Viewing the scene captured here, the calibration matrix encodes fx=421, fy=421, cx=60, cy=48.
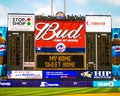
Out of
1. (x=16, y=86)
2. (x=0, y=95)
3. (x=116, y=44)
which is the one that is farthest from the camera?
(x=116, y=44)

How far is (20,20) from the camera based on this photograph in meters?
55.0

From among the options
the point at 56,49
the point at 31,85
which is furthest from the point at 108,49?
the point at 31,85

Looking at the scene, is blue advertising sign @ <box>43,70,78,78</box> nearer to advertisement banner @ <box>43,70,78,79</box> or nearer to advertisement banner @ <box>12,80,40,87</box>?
advertisement banner @ <box>43,70,78,79</box>

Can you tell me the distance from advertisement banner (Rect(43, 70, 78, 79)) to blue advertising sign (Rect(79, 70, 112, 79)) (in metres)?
1.02

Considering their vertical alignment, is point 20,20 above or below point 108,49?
above

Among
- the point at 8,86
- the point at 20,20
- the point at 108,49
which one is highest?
the point at 20,20

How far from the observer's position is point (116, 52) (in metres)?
57.9

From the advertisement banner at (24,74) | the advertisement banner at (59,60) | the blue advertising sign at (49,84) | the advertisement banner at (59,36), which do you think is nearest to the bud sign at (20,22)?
the advertisement banner at (59,36)

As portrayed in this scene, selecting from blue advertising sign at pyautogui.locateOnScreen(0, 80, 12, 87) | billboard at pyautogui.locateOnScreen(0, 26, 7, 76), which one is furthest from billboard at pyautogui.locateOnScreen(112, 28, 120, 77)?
billboard at pyautogui.locateOnScreen(0, 26, 7, 76)

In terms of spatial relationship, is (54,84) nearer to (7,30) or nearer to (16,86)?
(16,86)

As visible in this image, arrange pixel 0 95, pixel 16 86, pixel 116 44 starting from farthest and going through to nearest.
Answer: pixel 116 44 → pixel 16 86 → pixel 0 95

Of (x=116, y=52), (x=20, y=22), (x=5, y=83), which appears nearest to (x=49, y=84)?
(x=5, y=83)

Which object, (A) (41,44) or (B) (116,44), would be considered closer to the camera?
(A) (41,44)

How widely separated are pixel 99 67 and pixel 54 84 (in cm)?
628
